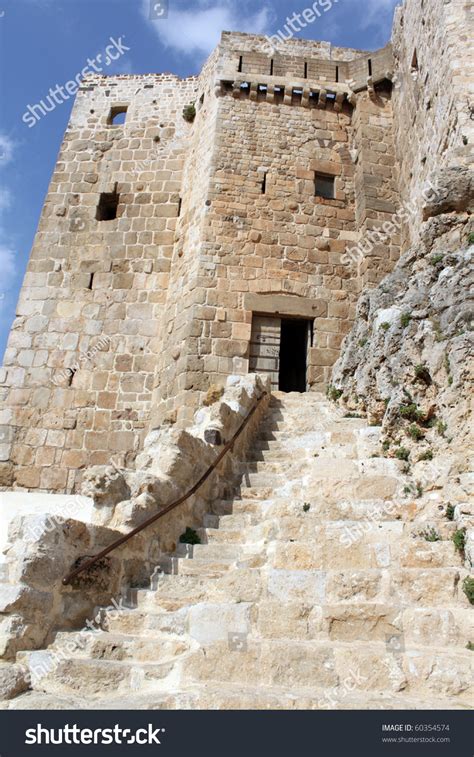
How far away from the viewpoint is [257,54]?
12.2 m

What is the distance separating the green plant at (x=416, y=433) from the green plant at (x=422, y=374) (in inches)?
21.0

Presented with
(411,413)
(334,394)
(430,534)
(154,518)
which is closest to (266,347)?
(334,394)

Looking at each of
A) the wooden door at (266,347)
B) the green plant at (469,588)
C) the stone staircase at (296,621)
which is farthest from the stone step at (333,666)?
the wooden door at (266,347)

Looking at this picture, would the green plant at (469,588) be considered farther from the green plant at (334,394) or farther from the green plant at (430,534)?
the green plant at (334,394)

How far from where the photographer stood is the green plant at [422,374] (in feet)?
20.2

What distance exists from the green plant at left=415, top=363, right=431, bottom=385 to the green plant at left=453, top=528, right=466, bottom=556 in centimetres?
199

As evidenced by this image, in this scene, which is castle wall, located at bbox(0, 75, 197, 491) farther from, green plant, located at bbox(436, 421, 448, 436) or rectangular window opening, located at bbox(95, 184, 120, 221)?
green plant, located at bbox(436, 421, 448, 436)

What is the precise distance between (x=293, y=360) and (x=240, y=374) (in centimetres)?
273

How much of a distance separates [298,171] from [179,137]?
3007 mm

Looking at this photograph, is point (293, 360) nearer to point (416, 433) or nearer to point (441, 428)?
point (416, 433)

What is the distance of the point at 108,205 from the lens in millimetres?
12516

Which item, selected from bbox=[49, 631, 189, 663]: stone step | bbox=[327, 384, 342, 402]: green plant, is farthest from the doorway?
bbox=[49, 631, 189, 663]: stone step
